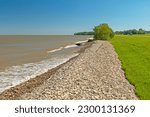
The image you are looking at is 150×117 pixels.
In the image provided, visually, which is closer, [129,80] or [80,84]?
[80,84]

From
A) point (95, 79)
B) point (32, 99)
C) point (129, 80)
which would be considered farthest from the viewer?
point (129, 80)

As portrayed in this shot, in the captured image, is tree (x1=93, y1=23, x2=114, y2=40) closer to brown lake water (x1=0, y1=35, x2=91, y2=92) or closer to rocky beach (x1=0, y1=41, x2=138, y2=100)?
brown lake water (x1=0, y1=35, x2=91, y2=92)

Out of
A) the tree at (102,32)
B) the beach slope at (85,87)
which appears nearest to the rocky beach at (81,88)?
the beach slope at (85,87)

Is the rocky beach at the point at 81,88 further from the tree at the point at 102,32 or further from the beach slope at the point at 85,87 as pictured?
the tree at the point at 102,32

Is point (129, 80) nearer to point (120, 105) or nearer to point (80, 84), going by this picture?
point (80, 84)

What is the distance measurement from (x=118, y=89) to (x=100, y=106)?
4046 millimetres

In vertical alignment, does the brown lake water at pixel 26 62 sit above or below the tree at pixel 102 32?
below

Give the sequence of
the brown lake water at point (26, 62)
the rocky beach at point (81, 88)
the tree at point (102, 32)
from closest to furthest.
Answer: the rocky beach at point (81, 88), the brown lake water at point (26, 62), the tree at point (102, 32)

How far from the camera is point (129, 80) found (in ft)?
63.6

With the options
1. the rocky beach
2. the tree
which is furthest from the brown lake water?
the tree

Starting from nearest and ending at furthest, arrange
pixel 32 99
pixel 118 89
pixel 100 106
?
1. pixel 100 106
2. pixel 32 99
3. pixel 118 89

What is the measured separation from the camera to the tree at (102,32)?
88188 millimetres

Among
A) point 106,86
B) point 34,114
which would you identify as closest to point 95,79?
point 106,86

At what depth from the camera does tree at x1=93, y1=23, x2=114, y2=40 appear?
3472 inches
